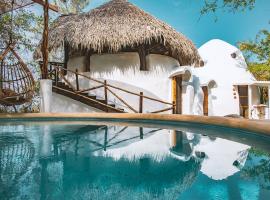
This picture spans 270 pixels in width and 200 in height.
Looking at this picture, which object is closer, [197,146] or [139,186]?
[139,186]

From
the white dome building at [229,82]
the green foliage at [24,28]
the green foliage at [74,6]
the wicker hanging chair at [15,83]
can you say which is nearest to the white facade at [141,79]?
the white dome building at [229,82]

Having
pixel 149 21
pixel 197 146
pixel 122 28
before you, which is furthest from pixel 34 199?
pixel 149 21

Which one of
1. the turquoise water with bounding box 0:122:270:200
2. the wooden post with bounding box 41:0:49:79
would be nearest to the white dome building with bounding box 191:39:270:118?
the wooden post with bounding box 41:0:49:79

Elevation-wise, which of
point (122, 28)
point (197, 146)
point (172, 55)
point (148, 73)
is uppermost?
point (122, 28)

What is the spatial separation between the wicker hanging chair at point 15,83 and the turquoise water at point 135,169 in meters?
3.60

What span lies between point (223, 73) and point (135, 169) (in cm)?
1273

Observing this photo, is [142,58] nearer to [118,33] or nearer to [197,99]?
[118,33]

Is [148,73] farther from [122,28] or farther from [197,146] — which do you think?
[197,146]

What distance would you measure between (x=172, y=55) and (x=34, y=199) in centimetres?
975

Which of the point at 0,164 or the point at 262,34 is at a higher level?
the point at 262,34

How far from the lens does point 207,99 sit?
11586 mm

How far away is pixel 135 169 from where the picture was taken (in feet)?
6.88

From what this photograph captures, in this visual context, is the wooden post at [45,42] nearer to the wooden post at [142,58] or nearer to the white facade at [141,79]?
the white facade at [141,79]

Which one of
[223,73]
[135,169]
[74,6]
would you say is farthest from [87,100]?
[74,6]
